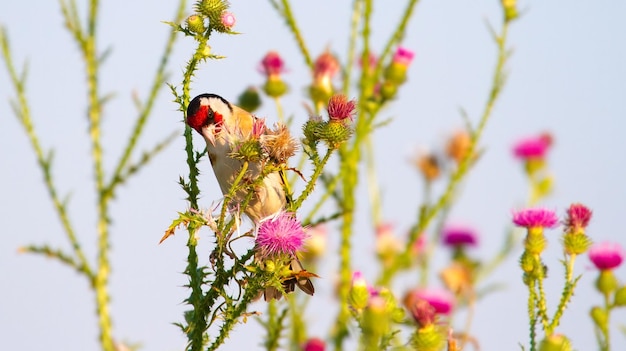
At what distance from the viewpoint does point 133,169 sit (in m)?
4.70

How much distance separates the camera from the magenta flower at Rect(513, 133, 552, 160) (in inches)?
257

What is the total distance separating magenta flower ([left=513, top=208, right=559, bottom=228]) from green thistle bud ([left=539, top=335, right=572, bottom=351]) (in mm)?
592

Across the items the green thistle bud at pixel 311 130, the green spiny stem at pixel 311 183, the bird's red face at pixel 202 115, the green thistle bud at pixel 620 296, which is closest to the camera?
the green spiny stem at pixel 311 183

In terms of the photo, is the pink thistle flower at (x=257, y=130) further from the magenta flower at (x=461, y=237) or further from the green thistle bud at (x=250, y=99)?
the magenta flower at (x=461, y=237)

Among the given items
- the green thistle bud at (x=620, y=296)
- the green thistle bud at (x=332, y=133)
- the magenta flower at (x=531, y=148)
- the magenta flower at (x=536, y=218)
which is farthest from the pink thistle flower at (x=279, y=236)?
the magenta flower at (x=531, y=148)

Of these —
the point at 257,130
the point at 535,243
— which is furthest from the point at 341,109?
the point at 535,243

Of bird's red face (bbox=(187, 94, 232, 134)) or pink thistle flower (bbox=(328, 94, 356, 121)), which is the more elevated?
bird's red face (bbox=(187, 94, 232, 134))

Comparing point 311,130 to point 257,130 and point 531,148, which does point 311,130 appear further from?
point 531,148

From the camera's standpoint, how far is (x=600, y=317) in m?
3.50

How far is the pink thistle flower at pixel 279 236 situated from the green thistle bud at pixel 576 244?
1.13 meters

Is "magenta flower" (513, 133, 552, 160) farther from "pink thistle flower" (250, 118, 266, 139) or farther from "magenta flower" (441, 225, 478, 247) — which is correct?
"pink thistle flower" (250, 118, 266, 139)

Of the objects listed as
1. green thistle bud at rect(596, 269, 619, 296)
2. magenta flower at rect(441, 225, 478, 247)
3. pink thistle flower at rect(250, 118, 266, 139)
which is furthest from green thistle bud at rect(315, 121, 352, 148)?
magenta flower at rect(441, 225, 478, 247)

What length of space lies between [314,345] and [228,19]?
1562 mm

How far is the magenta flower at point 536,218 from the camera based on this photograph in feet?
11.4
